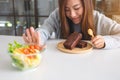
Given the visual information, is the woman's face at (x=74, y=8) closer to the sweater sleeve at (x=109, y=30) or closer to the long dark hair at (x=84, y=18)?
the long dark hair at (x=84, y=18)

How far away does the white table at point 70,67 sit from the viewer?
76 cm

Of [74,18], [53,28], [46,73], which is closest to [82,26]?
[74,18]

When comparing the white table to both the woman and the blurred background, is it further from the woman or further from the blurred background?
the blurred background

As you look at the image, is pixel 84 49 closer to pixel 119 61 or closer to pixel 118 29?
pixel 119 61

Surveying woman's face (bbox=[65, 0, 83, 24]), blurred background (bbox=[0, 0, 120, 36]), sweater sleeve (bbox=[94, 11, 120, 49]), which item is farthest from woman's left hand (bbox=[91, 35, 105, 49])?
blurred background (bbox=[0, 0, 120, 36])

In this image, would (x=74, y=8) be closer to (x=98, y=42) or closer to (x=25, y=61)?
(x=98, y=42)

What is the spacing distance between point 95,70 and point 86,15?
22.0 inches

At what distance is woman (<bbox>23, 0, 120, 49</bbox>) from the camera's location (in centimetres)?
113

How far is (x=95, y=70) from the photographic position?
2.66 feet

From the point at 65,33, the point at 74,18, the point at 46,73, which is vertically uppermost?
the point at 74,18

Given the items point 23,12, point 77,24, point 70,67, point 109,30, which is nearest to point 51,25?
point 77,24

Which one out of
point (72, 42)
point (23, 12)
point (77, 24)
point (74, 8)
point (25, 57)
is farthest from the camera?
point (23, 12)

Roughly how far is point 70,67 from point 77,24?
1.96ft

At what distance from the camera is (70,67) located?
0.84 m
